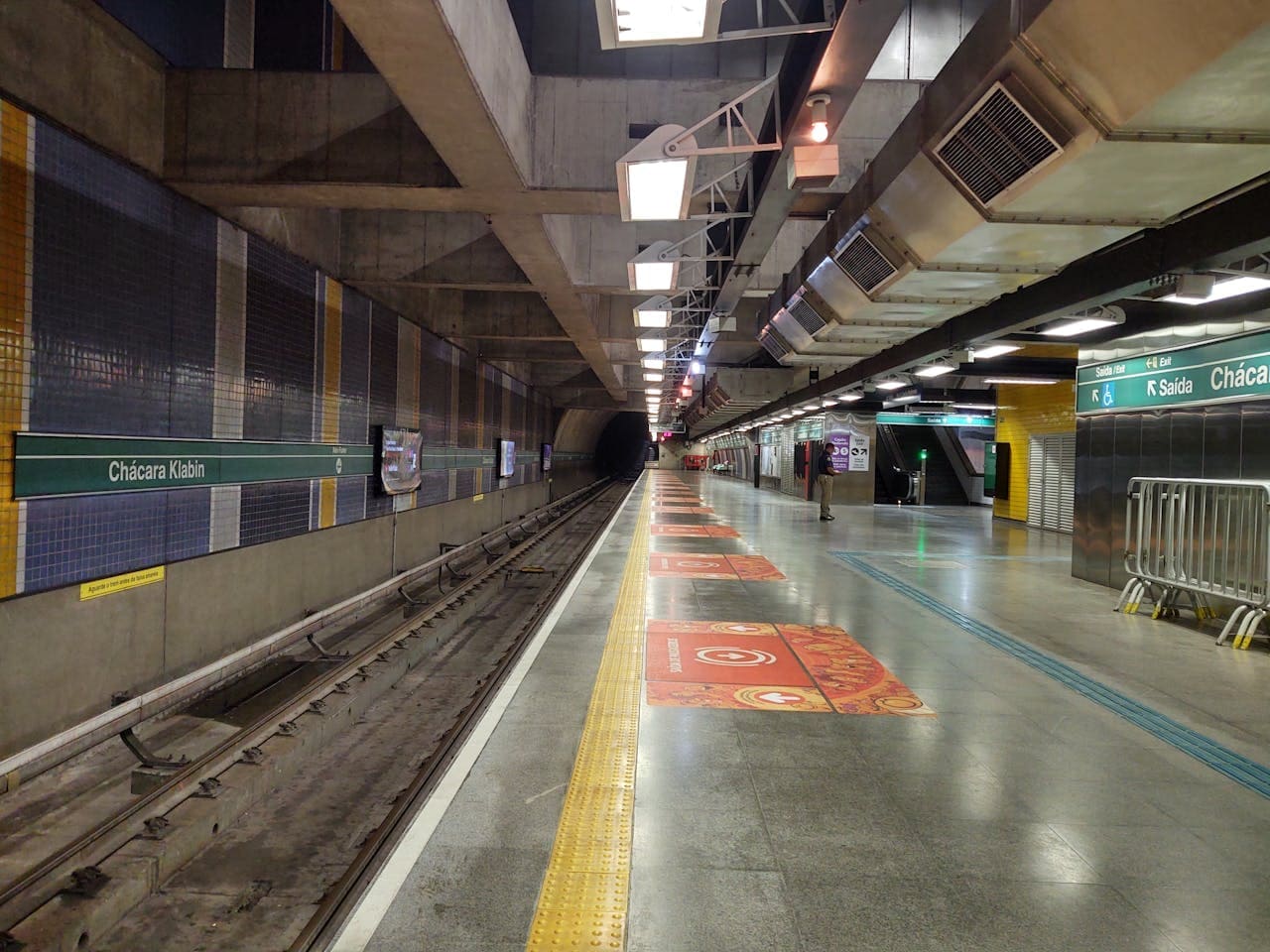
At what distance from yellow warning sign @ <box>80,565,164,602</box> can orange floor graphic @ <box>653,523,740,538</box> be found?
9.59 metres

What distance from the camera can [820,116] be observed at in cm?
440

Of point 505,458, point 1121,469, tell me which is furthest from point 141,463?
point 505,458

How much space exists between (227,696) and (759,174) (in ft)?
21.5

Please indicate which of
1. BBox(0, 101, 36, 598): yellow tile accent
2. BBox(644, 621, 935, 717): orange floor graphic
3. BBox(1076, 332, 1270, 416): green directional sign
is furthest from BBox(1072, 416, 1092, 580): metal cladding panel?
BBox(0, 101, 36, 598): yellow tile accent

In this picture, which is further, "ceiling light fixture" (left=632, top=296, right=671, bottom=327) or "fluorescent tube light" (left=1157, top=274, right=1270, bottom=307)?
"ceiling light fixture" (left=632, top=296, right=671, bottom=327)

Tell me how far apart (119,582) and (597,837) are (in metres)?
4.54

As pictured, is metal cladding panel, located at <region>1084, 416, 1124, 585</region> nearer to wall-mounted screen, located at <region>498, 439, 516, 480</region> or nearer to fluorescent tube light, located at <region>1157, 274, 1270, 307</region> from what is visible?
fluorescent tube light, located at <region>1157, 274, 1270, 307</region>

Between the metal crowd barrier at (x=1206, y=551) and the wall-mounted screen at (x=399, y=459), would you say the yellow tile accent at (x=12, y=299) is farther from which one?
the metal crowd barrier at (x=1206, y=551)

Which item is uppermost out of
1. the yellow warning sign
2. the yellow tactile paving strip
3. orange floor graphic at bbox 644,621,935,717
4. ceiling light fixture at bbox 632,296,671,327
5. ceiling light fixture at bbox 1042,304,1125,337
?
ceiling light fixture at bbox 632,296,671,327

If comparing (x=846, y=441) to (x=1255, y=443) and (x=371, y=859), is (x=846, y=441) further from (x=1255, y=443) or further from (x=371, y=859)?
(x=371, y=859)

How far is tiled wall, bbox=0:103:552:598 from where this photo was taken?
452 cm

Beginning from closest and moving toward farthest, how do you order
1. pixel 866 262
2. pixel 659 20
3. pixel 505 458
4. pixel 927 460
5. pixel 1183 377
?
pixel 659 20, pixel 866 262, pixel 1183 377, pixel 505 458, pixel 927 460

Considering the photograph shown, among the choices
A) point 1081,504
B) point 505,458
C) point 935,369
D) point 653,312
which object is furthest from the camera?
point 505,458

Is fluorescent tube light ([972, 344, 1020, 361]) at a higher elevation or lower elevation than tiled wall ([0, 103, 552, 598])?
higher
